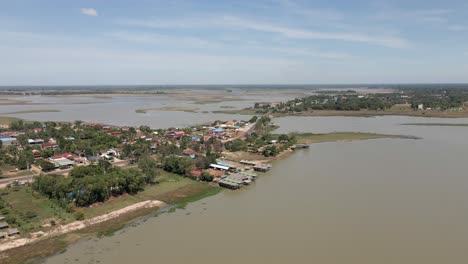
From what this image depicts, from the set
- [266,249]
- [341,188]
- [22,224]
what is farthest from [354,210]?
[22,224]

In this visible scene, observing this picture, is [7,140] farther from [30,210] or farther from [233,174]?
[233,174]

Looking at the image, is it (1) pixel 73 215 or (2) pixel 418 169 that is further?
(2) pixel 418 169

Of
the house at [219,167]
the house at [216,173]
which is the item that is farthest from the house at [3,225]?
the house at [219,167]

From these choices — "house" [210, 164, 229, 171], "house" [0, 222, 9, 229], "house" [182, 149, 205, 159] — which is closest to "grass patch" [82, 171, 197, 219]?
"house" [210, 164, 229, 171]

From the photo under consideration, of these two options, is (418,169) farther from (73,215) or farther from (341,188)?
(73,215)

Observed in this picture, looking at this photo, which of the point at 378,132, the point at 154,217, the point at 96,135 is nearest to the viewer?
the point at 154,217

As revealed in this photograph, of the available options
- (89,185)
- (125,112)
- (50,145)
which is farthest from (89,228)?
(125,112)
